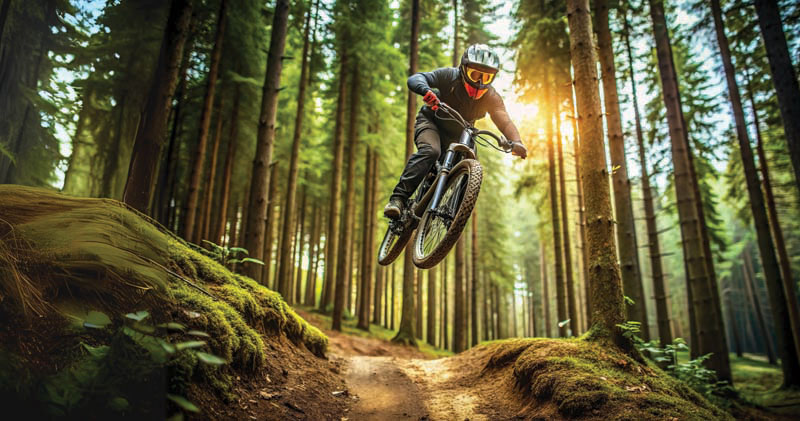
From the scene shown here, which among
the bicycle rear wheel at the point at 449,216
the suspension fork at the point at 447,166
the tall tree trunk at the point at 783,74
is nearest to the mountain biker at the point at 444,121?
the suspension fork at the point at 447,166

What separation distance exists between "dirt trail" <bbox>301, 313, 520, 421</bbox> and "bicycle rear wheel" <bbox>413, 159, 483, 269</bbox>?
1.72 meters

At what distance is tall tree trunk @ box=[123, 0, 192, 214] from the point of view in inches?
223

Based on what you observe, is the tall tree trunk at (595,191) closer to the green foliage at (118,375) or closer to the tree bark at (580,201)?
the tree bark at (580,201)

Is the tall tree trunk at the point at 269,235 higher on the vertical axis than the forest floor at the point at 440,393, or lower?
higher

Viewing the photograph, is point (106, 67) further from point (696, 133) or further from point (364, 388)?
point (696, 133)

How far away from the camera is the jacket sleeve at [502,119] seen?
5.64 m

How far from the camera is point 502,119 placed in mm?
5695

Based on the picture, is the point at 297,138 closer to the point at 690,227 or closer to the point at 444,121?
the point at 444,121

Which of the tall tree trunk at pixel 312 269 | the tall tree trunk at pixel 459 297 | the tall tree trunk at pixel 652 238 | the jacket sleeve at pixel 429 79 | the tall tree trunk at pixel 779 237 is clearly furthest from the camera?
the tall tree trunk at pixel 312 269

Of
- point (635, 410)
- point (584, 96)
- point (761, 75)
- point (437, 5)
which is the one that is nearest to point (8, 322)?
point (635, 410)

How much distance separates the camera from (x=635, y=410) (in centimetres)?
354

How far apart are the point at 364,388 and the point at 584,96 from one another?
5394 millimetres

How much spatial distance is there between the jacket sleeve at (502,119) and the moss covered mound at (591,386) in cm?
293

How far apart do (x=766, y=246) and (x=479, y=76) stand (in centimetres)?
1194
